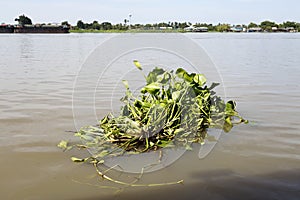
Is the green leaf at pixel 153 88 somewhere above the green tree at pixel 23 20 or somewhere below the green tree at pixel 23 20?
below

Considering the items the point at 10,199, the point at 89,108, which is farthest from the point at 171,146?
the point at 89,108

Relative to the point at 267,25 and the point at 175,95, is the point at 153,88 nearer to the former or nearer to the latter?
the point at 175,95

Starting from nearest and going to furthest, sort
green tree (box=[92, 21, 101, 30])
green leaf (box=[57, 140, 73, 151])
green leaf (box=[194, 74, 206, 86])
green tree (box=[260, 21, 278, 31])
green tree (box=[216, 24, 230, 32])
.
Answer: green leaf (box=[57, 140, 73, 151]) < green leaf (box=[194, 74, 206, 86]) < green tree (box=[92, 21, 101, 30]) < green tree (box=[216, 24, 230, 32]) < green tree (box=[260, 21, 278, 31])

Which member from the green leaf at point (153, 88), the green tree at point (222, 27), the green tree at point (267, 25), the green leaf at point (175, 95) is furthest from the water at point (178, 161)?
the green tree at point (267, 25)

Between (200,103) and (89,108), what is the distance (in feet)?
5.69

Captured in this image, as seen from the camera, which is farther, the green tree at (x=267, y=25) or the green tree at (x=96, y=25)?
Answer: the green tree at (x=267, y=25)

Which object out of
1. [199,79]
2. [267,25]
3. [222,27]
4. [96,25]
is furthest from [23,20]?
[199,79]

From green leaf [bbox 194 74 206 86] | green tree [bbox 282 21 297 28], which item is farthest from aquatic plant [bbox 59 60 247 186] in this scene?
green tree [bbox 282 21 297 28]

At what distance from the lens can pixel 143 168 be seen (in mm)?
2695

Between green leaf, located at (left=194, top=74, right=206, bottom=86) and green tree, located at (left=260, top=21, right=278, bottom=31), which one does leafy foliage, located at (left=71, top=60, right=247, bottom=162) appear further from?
green tree, located at (left=260, top=21, right=278, bottom=31)

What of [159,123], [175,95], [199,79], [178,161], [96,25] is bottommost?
[178,161]

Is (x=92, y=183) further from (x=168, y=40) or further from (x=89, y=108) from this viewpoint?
(x=168, y=40)

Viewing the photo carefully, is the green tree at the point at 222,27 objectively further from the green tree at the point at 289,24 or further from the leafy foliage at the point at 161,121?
the leafy foliage at the point at 161,121

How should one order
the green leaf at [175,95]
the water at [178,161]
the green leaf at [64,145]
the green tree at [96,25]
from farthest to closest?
the green tree at [96,25]
the green leaf at [175,95]
the green leaf at [64,145]
the water at [178,161]
